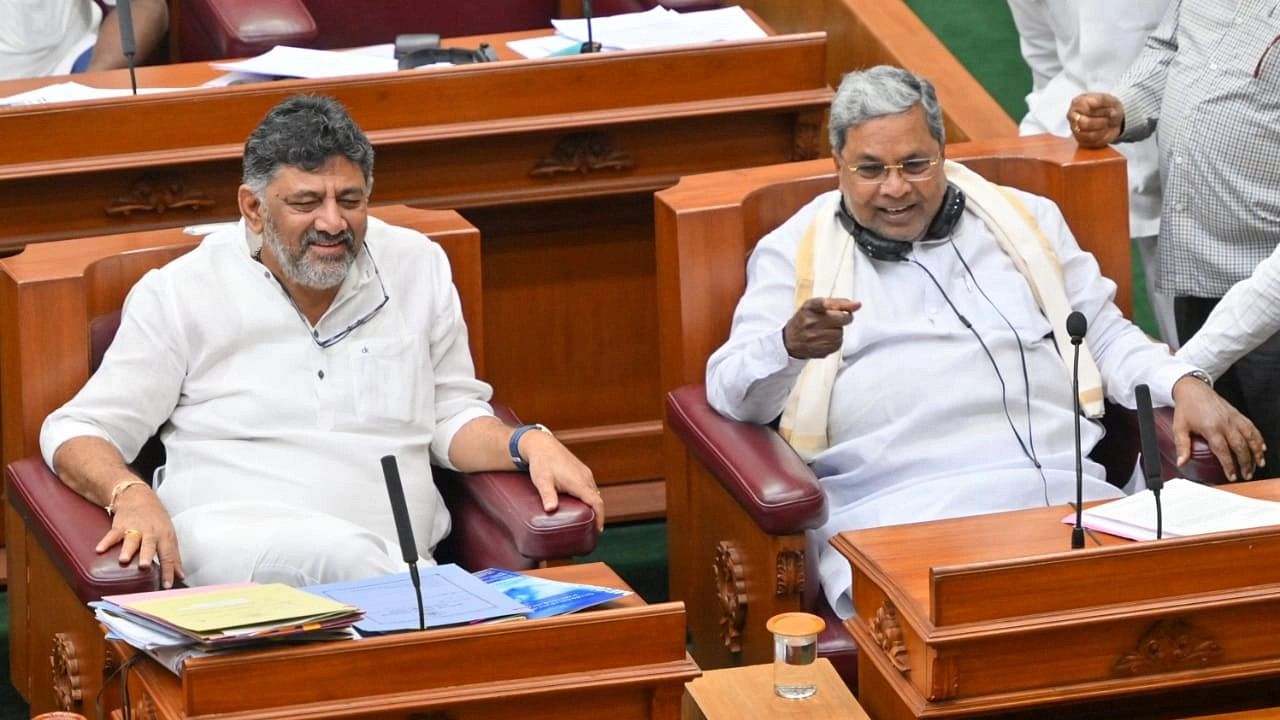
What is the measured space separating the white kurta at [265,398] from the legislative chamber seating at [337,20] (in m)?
1.16

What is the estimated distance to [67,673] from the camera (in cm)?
305

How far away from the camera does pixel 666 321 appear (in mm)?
3484

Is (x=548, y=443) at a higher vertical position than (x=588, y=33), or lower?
lower

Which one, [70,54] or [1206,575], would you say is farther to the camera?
[70,54]

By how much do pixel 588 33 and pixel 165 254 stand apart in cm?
113

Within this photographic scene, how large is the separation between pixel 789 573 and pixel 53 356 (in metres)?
1.07

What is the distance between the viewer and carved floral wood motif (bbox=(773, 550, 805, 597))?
3053 mm

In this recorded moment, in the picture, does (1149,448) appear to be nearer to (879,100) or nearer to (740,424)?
(740,424)

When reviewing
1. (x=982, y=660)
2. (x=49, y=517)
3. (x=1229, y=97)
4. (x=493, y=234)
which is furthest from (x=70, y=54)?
(x=982, y=660)

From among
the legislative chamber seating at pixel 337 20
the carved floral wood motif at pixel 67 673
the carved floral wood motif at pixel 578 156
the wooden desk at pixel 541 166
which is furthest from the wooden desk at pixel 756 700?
the legislative chamber seating at pixel 337 20

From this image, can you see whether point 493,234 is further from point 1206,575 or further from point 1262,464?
point 1206,575

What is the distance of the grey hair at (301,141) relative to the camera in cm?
307

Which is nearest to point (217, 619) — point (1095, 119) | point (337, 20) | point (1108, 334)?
point (1108, 334)

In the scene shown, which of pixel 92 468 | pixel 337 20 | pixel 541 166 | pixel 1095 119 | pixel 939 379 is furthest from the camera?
pixel 337 20
